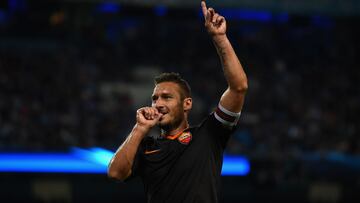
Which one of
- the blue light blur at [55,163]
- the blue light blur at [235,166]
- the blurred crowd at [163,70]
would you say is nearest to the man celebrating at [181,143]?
the blue light blur at [55,163]

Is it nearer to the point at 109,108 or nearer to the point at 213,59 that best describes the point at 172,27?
the point at 213,59

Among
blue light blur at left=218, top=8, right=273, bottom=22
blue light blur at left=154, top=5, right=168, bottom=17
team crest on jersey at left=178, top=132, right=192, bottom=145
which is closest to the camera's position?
team crest on jersey at left=178, top=132, right=192, bottom=145

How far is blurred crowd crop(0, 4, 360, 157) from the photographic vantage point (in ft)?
44.7

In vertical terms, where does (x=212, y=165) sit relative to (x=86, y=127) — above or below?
above

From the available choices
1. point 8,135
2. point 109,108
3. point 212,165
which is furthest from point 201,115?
point 212,165

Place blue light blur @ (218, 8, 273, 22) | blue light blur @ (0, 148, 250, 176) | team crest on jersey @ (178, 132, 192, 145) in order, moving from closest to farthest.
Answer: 1. team crest on jersey @ (178, 132, 192, 145)
2. blue light blur @ (0, 148, 250, 176)
3. blue light blur @ (218, 8, 273, 22)

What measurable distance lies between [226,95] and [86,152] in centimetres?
957

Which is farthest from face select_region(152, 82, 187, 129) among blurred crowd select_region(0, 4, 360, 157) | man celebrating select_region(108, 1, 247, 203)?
blurred crowd select_region(0, 4, 360, 157)

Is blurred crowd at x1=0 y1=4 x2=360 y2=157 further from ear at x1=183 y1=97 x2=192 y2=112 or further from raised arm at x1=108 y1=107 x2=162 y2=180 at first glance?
raised arm at x1=108 y1=107 x2=162 y2=180

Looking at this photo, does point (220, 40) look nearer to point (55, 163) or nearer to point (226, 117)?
point (226, 117)

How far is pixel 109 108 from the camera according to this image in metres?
14.5

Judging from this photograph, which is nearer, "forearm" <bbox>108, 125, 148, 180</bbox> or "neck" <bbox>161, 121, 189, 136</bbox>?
"forearm" <bbox>108, 125, 148, 180</bbox>

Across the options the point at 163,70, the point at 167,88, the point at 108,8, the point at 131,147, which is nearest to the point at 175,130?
the point at 167,88

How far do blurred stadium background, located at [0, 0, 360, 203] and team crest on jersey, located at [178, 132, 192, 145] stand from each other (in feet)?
25.3
